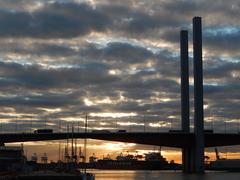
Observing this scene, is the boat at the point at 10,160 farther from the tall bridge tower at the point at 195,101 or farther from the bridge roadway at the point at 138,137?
the tall bridge tower at the point at 195,101

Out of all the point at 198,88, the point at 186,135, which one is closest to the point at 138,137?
the point at 186,135

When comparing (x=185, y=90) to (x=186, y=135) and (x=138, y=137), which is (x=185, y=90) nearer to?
(x=186, y=135)

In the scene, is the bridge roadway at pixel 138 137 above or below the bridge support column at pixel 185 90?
below

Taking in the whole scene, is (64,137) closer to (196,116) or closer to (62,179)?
(196,116)

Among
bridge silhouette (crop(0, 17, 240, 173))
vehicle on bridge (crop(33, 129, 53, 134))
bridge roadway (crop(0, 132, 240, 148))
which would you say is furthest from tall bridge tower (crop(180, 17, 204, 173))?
vehicle on bridge (crop(33, 129, 53, 134))

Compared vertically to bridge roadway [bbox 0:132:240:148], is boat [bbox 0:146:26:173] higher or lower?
lower

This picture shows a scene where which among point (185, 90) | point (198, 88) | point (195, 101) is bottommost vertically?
point (195, 101)

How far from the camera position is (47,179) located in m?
62.7

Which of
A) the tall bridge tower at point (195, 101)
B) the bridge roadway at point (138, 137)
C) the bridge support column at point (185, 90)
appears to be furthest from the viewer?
the bridge roadway at point (138, 137)

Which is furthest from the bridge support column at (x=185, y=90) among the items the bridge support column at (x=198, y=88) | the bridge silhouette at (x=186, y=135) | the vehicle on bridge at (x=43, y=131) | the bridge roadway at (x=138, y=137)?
the vehicle on bridge at (x=43, y=131)

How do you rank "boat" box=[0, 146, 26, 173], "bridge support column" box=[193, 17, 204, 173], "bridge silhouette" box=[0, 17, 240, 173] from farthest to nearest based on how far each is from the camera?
"bridge silhouette" box=[0, 17, 240, 173] < "bridge support column" box=[193, 17, 204, 173] < "boat" box=[0, 146, 26, 173]

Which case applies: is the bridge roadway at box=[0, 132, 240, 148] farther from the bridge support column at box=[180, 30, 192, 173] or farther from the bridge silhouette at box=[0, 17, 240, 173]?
the bridge support column at box=[180, 30, 192, 173]

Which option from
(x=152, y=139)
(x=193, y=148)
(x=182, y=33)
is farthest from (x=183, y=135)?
(x=182, y=33)

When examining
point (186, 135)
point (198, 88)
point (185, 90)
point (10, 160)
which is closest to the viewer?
point (198, 88)
